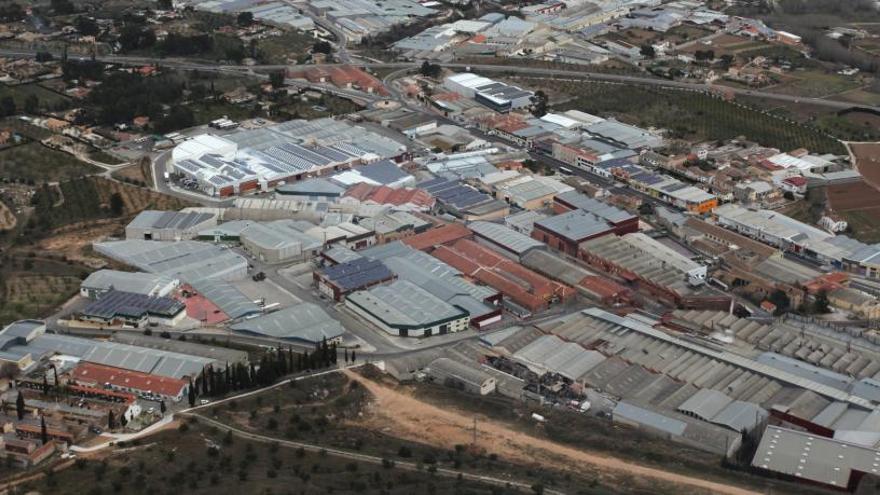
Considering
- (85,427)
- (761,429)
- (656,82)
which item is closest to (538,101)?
(656,82)

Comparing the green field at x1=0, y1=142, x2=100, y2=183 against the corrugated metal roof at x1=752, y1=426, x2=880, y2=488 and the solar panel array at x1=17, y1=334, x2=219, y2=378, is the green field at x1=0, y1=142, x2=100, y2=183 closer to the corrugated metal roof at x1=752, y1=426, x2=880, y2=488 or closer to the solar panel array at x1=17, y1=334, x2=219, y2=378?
the solar panel array at x1=17, y1=334, x2=219, y2=378

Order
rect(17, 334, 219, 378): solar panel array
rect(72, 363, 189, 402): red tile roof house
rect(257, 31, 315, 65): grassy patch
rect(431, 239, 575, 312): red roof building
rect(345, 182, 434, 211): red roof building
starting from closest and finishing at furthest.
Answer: rect(72, 363, 189, 402): red tile roof house
rect(17, 334, 219, 378): solar panel array
rect(431, 239, 575, 312): red roof building
rect(345, 182, 434, 211): red roof building
rect(257, 31, 315, 65): grassy patch

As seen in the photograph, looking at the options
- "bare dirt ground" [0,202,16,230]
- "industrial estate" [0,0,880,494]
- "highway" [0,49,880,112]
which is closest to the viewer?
"industrial estate" [0,0,880,494]

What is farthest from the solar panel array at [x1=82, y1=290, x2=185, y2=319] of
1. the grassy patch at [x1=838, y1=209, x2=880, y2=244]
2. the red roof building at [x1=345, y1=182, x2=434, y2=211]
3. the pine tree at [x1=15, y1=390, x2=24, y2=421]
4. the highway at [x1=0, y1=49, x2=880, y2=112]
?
the grassy patch at [x1=838, y1=209, x2=880, y2=244]

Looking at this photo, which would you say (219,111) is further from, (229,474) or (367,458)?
(229,474)

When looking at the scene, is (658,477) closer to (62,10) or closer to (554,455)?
(554,455)

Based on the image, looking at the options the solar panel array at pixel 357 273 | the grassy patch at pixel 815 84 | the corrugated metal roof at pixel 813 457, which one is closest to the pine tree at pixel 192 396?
the solar panel array at pixel 357 273
